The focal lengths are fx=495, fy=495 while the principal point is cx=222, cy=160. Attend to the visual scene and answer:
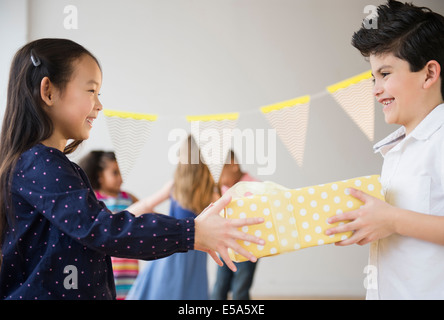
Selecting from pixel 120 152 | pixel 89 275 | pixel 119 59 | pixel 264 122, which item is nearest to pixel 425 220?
pixel 89 275

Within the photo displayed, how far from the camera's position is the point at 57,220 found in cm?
90

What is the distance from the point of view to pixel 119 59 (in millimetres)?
4273

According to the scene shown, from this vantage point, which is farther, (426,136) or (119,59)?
(119,59)

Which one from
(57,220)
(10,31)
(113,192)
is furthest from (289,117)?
(10,31)

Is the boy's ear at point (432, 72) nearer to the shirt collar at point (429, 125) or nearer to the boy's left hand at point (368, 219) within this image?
the shirt collar at point (429, 125)

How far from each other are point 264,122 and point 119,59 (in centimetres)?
136

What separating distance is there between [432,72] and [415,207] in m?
0.30

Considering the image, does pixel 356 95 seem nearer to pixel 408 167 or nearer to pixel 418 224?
pixel 408 167

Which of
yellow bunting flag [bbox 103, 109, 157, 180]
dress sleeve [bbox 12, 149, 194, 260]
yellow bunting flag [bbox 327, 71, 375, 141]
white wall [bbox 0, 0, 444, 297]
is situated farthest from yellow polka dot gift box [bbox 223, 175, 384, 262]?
white wall [bbox 0, 0, 444, 297]

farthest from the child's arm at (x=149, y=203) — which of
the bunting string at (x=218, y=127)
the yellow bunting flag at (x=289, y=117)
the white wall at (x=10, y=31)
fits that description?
the white wall at (x=10, y=31)

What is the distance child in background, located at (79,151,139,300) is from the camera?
8.18 feet

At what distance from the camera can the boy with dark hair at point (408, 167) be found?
3.14 ft

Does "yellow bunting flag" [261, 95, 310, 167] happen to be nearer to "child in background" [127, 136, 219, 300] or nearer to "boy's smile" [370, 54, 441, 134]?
"boy's smile" [370, 54, 441, 134]
